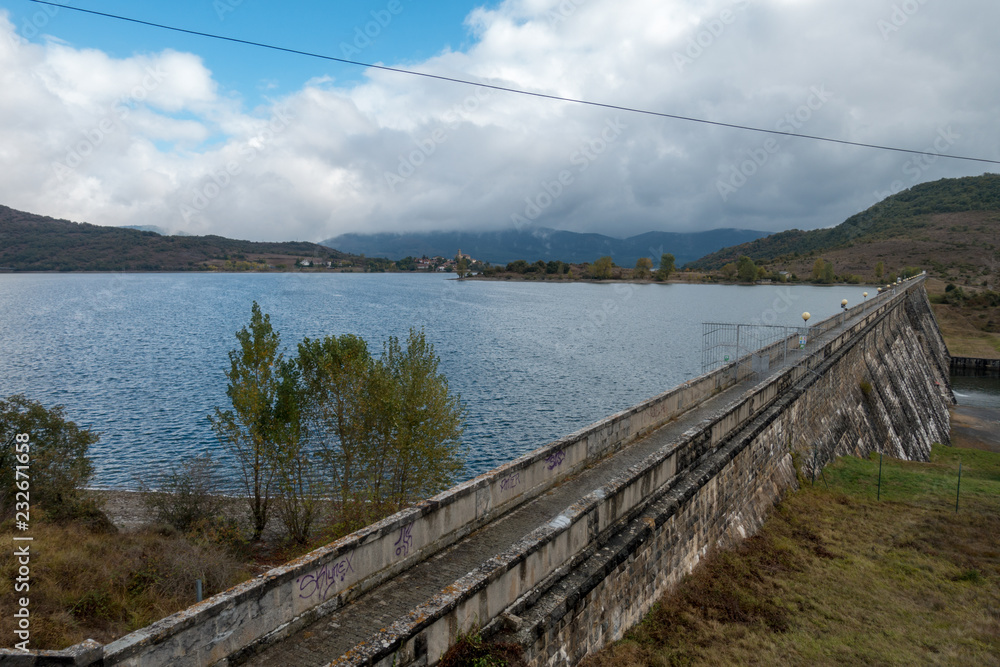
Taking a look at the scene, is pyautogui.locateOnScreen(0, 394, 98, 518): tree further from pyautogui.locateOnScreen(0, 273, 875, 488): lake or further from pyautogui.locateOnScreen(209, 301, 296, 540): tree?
pyautogui.locateOnScreen(0, 273, 875, 488): lake

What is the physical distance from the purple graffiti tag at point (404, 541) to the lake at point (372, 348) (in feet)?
53.1

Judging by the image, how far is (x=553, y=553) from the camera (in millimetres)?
8898

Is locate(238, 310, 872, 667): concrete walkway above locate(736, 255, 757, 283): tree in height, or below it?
below

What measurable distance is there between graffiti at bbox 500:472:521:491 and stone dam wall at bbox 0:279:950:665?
36 mm

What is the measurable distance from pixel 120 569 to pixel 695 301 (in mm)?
120650

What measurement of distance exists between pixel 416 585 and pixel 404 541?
749mm

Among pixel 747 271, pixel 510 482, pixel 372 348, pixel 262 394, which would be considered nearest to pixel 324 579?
pixel 510 482

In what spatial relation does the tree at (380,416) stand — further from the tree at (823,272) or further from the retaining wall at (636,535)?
the tree at (823,272)

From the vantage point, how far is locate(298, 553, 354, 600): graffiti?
793 cm

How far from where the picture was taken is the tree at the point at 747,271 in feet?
586

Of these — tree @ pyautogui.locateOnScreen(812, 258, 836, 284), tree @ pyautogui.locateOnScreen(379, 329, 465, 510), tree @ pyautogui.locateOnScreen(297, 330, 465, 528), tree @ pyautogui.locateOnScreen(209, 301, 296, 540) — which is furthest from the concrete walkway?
tree @ pyautogui.locateOnScreen(812, 258, 836, 284)

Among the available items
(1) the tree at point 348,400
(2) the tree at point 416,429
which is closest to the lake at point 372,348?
(2) the tree at point 416,429

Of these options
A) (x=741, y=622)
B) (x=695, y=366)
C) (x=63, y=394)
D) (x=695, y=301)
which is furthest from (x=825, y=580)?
(x=695, y=301)

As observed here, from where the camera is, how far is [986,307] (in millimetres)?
101250
